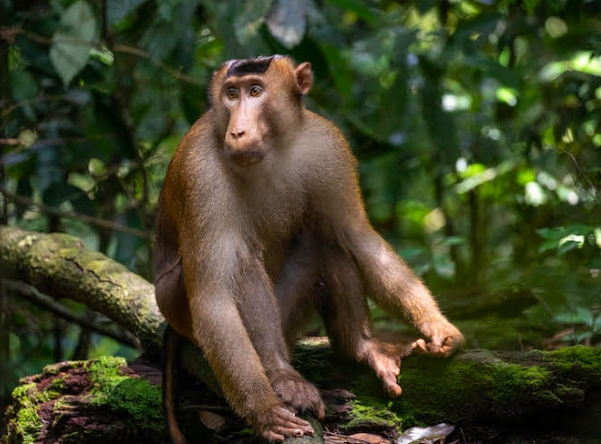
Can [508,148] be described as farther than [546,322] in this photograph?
Yes

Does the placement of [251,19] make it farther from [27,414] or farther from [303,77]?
[27,414]

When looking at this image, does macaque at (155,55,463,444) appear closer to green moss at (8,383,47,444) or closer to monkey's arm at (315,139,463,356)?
monkey's arm at (315,139,463,356)

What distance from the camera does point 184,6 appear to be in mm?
7352

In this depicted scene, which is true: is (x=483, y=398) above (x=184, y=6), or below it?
below

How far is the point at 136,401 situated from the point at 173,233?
46.4 inches

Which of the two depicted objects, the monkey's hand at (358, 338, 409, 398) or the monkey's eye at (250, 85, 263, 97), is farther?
the monkey's eye at (250, 85, 263, 97)

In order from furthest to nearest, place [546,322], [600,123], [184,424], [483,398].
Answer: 1. [600,123]
2. [546,322]
3. [184,424]
4. [483,398]

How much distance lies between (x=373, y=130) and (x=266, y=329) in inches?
199

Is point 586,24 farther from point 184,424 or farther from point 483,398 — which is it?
point 184,424

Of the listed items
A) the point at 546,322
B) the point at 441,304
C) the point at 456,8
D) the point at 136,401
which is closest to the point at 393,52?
the point at 456,8

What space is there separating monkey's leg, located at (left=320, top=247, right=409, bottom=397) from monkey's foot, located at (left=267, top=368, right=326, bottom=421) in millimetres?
564

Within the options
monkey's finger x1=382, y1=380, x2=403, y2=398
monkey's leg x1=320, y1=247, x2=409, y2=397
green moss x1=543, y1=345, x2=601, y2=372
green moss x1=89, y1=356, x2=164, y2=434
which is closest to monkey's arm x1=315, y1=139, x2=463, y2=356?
monkey's leg x1=320, y1=247, x2=409, y2=397

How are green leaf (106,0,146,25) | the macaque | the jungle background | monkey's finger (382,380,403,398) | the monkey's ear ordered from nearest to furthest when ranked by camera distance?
the macaque < monkey's finger (382,380,403,398) < the monkey's ear < the jungle background < green leaf (106,0,146,25)

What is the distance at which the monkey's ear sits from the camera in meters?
5.46
